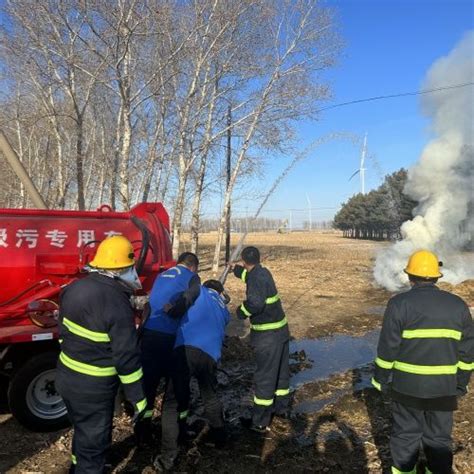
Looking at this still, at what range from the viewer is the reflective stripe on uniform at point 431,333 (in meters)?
3.48

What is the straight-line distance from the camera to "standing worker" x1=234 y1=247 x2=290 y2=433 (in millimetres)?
5059

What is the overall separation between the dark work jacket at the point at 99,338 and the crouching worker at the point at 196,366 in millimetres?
1059

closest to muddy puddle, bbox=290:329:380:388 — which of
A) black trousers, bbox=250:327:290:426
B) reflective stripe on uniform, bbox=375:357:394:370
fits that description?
black trousers, bbox=250:327:290:426

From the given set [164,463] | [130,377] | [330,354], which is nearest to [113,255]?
[130,377]

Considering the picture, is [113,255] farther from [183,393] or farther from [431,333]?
[431,333]

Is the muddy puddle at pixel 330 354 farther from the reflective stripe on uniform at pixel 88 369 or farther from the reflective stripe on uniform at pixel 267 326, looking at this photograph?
the reflective stripe on uniform at pixel 88 369

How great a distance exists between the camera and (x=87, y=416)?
10.6 feet

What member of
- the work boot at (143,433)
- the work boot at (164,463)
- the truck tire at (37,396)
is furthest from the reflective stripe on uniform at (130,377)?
the truck tire at (37,396)

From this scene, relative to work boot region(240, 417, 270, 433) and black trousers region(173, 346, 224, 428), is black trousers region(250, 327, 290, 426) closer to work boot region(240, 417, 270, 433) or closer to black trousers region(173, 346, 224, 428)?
work boot region(240, 417, 270, 433)

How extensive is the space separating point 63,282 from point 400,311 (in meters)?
3.79

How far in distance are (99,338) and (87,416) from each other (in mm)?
542

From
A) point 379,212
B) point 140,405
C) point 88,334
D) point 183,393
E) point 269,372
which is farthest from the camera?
point 379,212

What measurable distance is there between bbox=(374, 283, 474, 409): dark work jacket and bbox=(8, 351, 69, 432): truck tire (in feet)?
11.1

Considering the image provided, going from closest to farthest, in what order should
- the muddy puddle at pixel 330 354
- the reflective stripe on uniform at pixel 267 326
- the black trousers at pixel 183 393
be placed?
1. the black trousers at pixel 183 393
2. the reflective stripe on uniform at pixel 267 326
3. the muddy puddle at pixel 330 354
